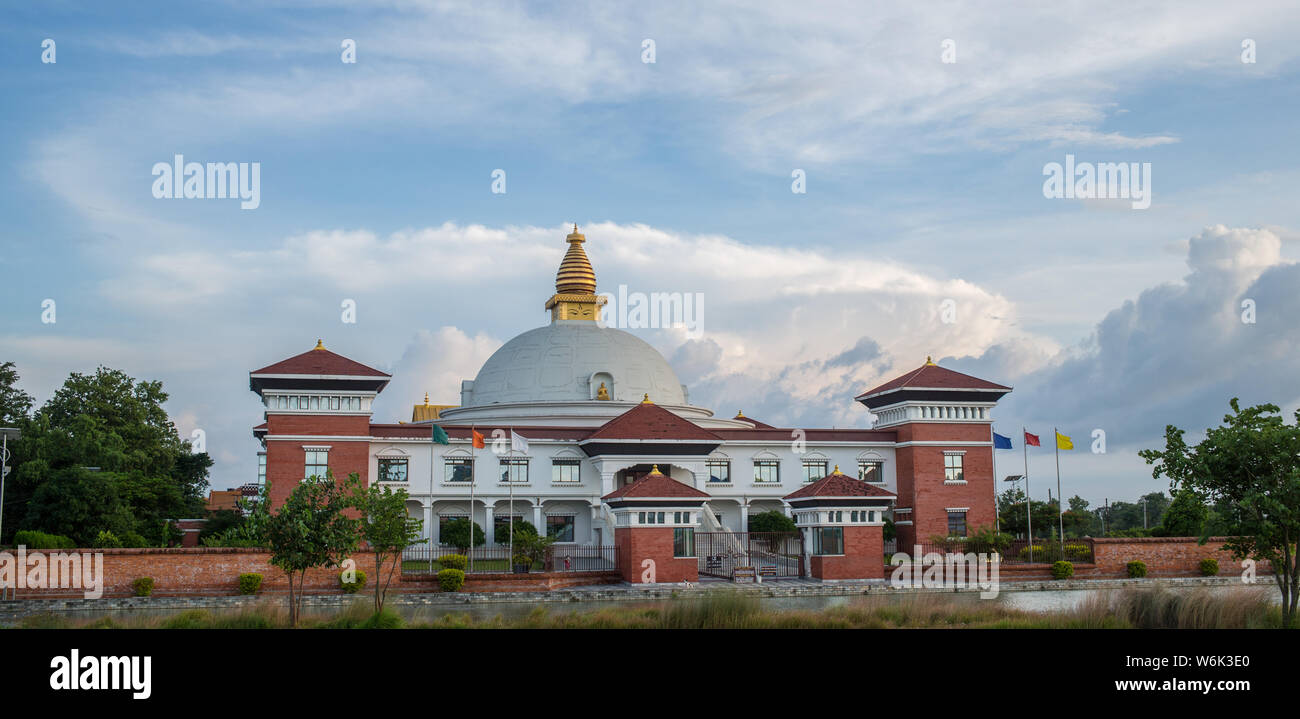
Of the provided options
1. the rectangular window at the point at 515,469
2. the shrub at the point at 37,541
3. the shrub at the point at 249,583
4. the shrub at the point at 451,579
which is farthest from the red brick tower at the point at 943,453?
the shrub at the point at 37,541

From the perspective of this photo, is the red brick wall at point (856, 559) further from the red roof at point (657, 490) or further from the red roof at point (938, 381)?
the red roof at point (938, 381)

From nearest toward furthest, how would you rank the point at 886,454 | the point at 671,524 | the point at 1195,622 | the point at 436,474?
the point at 1195,622, the point at 671,524, the point at 436,474, the point at 886,454

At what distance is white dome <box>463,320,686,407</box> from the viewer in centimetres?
5791

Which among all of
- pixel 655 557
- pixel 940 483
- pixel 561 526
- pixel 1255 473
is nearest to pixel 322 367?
pixel 561 526

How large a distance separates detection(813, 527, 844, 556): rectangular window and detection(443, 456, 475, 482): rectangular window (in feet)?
53.4

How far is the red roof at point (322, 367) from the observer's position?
1726 inches

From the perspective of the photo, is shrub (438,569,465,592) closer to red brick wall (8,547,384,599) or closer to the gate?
red brick wall (8,547,384,599)

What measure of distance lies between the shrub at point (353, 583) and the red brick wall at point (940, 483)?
24837 mm

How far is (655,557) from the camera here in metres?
35.9

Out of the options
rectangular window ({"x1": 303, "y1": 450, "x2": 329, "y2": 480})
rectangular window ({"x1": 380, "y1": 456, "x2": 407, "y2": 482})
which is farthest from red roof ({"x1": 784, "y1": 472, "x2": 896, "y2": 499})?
rectangular window ({"x1": 303, "y1": 450, "x2": 329, "y2": 480})
